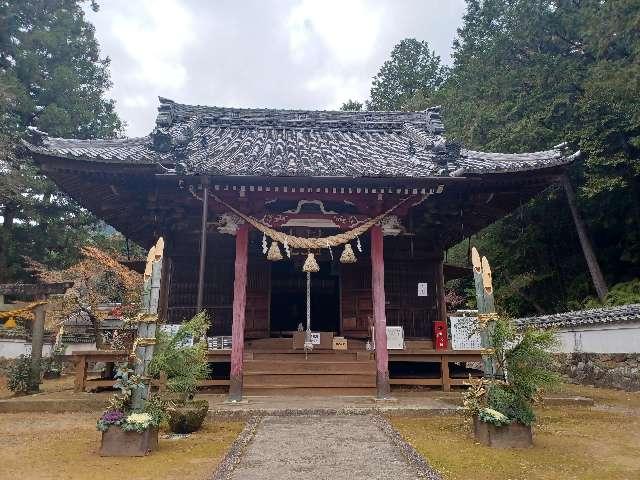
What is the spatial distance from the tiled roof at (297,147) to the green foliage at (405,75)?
111 ft

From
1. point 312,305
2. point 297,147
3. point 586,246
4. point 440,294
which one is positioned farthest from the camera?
point 586,246

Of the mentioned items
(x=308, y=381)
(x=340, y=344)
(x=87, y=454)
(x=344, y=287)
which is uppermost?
(x=344, y=287)

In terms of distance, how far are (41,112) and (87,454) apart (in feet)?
83.1

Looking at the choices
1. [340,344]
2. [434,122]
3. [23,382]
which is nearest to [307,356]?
[340,344]

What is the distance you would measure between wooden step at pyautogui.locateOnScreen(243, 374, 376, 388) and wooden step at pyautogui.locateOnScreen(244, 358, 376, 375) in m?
0.09

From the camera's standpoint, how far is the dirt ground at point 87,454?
560cm

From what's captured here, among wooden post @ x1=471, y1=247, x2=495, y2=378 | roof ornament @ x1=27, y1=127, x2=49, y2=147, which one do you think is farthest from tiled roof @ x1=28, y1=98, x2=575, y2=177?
wooden post @ x1=471, y1=247, x2=495, y2=378

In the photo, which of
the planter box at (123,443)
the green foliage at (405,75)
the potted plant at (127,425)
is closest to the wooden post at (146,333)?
the potted plant at (127,425)

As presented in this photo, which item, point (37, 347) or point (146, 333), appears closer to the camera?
point (146, 333)

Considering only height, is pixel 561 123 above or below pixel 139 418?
above

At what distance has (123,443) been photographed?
636 centimetres

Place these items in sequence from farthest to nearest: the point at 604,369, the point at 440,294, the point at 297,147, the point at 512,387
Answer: the point at 604,369 → the point at 297,147 → the point at 440,294 → the point at 512,387

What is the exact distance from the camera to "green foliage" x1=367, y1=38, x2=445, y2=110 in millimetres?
49656

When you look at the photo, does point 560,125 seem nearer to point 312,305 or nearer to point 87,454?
point 312,305
